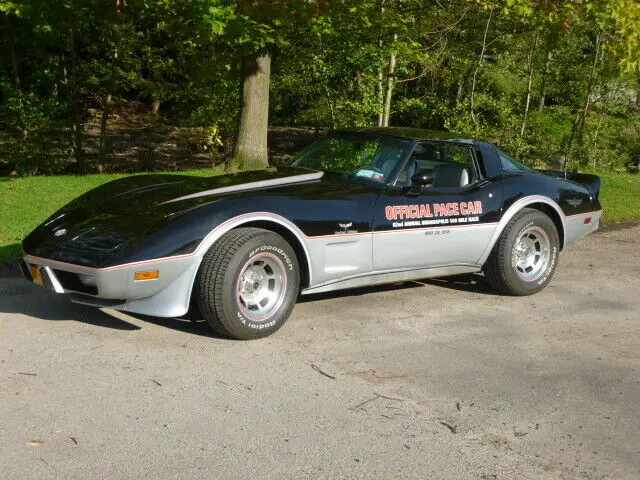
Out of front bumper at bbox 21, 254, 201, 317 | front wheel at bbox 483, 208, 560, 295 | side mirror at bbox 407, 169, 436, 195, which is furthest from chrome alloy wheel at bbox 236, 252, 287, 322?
front wheel at bbox 483, 208, 560, 295

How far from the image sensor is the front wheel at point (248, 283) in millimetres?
5395

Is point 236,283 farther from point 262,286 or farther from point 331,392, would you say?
point 331,392

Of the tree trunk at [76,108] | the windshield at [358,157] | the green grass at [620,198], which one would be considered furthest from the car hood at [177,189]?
the tree trunk at [76,108]

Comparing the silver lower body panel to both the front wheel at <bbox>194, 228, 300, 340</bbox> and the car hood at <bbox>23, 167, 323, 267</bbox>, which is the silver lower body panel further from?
the car hood at <bbox>23, 167, 323, 267</bbox>

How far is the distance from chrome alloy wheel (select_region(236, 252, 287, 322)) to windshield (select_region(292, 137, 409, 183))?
126 cm

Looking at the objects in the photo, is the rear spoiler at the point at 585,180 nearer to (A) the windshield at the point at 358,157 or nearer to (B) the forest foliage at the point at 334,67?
(A) the windshield at the point at 358,157

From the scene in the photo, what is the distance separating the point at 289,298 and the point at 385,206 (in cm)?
111

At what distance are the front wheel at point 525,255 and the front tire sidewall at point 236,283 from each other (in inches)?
82.2

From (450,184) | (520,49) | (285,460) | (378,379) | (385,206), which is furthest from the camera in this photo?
(520,49)

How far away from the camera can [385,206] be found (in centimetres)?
633

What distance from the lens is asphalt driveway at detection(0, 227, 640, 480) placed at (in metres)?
3.80

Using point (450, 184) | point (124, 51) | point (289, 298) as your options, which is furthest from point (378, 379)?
point (124, 51)

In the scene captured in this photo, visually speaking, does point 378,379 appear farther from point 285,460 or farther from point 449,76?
point 449,76

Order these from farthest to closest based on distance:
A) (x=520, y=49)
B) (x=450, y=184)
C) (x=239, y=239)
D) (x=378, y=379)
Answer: (x=520, y=49)
(x=450, y=184)
(x=239, y=239)
(x=378, y=379)
